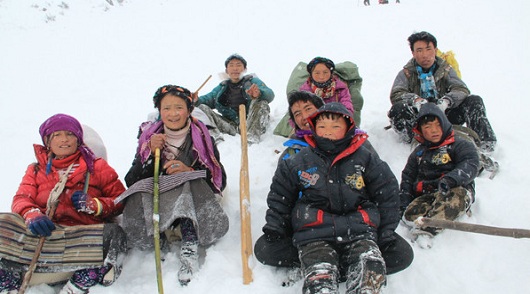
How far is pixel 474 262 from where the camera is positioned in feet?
10.5

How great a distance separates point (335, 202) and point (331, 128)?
579 millimetres

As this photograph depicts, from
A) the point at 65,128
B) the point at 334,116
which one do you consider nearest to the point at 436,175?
the point at 334,116

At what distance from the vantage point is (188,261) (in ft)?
10.2

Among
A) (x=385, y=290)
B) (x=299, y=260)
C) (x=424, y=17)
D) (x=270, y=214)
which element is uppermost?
(x=424, y=17)

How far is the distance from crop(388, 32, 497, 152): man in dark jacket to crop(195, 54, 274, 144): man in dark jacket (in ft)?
5.78

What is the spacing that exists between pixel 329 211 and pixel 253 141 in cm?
265

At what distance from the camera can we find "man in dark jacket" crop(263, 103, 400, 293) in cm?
274

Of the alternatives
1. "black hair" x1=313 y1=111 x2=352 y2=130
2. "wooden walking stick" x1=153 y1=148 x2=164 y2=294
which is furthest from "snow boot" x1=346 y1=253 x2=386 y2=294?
"wooden walking stick" x1=153 y1=148 x2=164 y2=294

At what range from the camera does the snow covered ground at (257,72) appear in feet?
10.5

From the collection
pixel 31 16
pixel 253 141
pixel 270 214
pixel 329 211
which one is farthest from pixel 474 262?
pixel 31 16

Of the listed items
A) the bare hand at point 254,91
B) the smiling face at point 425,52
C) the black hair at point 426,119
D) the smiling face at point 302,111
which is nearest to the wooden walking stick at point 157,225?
the smiling face at point 302,111

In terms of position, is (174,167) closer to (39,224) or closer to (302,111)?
(39,224)

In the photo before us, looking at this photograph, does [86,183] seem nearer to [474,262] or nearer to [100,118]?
[474,262]

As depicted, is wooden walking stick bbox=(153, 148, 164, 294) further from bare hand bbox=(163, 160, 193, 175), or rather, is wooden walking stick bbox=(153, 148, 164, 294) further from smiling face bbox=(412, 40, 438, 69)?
smiling face bbox=(412, 40, 438, 69)
